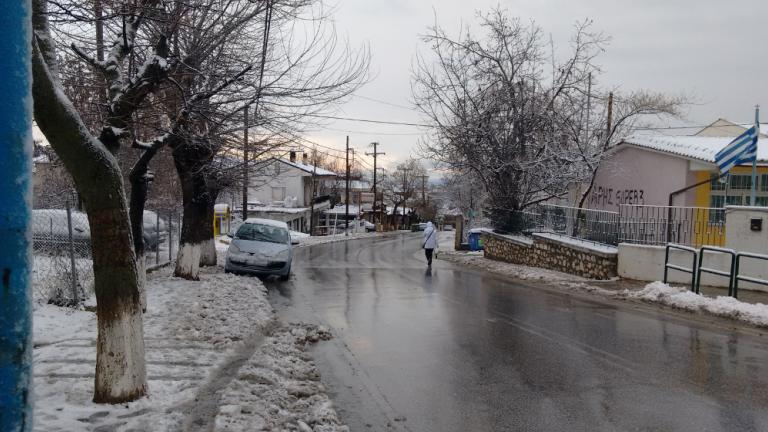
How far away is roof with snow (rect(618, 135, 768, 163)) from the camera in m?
19.2

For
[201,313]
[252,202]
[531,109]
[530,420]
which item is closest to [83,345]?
[201,313]

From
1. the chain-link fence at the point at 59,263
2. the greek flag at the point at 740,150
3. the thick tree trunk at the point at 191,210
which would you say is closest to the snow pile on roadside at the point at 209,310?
the thick tree trunk at the point at 191,210

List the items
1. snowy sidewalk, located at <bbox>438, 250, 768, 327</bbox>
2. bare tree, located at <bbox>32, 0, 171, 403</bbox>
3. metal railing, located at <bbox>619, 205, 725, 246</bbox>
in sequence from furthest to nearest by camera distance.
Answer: metal railing, located at <bbox>619, 205, 725, 246</bbox> → snowy sidewalk, located at <bbox>438, 250, 768, 327</bbox> → bare tree, located at <bbox>32, 0, 171, 403</bbox>

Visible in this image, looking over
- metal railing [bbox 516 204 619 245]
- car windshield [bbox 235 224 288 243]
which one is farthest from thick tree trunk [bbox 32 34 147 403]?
metal railing [bbox 516 204 619 245]

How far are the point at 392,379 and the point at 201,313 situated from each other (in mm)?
4211

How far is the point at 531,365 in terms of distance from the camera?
754cm

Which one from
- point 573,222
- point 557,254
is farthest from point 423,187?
point 557,254

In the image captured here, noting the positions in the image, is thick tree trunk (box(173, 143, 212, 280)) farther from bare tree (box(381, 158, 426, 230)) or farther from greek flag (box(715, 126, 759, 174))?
bare tree (box(381, 158, 426, 230))

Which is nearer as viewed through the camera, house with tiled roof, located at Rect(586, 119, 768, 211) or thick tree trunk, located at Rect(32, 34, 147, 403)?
thick tree trunk, located at Rect(32, 34, 147, 403)

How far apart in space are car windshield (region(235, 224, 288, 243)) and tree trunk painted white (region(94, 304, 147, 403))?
12036 mm

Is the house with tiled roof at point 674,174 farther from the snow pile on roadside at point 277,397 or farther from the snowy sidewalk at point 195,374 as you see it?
the snow pile on roadside at point 277,397

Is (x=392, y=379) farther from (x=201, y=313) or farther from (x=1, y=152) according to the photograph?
(x=1, y=152)

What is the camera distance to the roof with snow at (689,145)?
63.1ft

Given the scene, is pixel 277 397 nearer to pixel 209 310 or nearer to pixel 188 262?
pixel 209 310
